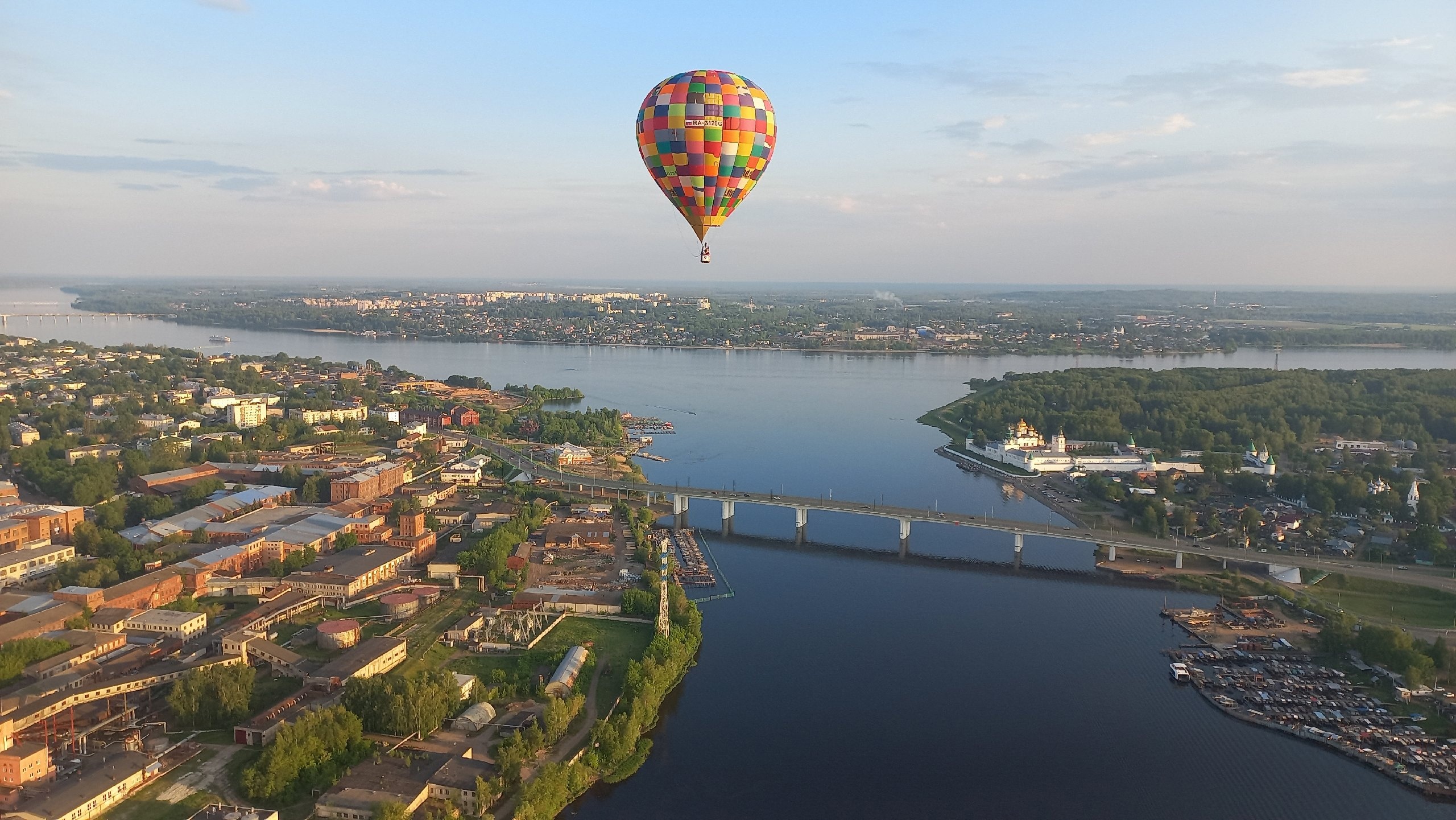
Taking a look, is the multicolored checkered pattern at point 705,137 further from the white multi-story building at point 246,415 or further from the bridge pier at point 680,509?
the white multi-story building at point 246,415

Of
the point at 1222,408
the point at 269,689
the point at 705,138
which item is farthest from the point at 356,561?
the point at 1222,408

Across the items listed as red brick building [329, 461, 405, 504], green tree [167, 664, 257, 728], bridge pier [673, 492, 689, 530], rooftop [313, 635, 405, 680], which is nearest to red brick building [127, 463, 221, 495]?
red brick building [329, 461, 405, 504]

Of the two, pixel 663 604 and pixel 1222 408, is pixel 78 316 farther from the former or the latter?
pixel 663 604

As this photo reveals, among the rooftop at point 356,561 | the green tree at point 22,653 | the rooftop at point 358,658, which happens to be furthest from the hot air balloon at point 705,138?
the green tree at point 22,653

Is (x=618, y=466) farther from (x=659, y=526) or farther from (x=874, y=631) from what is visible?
(x=874, y=631)

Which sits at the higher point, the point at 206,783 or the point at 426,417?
the point at 426,417

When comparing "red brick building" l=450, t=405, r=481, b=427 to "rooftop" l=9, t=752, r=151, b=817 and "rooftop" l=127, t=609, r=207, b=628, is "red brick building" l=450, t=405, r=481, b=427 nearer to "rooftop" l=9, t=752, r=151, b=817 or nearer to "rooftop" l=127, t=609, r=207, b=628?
"rooftop" l=127, t=609, r=207, b=628
